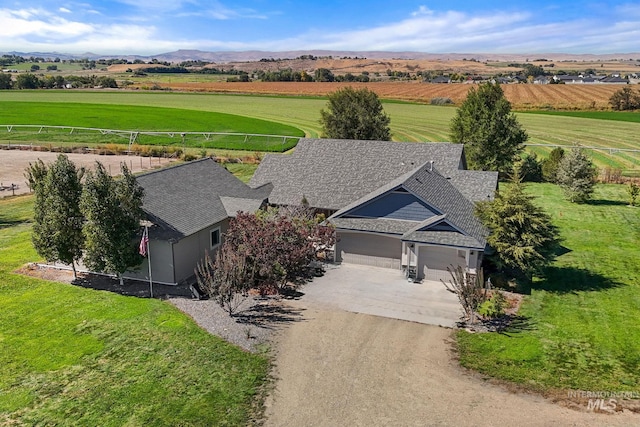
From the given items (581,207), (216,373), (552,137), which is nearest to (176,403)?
(216,373)

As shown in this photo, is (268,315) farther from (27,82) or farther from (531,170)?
(27,82)

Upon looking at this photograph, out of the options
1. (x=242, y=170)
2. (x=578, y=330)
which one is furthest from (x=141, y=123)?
(x=578, y=330)

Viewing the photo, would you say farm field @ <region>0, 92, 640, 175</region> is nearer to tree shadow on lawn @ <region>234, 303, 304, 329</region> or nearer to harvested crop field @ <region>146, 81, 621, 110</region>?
harvested crop field @ <region>146, 81, 621, 110</region>

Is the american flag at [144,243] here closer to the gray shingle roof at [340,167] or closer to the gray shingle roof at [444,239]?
the gray shingle roof at [340,167]

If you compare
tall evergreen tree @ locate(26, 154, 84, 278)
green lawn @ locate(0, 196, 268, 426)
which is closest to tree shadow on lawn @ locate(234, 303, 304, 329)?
green lawn @ locate(0, 196, 268, 426)

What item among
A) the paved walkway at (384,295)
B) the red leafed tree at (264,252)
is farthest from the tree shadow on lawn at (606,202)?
the red leafed tree at (264,252)
